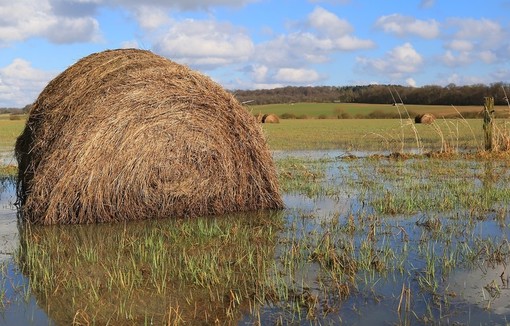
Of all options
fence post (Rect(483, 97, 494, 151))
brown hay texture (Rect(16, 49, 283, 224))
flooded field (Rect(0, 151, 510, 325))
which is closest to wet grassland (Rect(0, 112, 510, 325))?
flooded field (Rect(0, 151, 510, 325))

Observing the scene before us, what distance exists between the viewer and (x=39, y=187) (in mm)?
7863

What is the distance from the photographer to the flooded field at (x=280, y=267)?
433 cm

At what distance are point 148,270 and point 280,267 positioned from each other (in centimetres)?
131

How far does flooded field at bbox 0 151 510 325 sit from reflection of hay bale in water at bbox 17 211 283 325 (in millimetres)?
18

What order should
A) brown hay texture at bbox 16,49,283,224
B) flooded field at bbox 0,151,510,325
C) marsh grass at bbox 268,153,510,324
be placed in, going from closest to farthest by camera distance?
flooded field at bbox 0,151,510,325
marsh grass at bbox 268,153,510,324
brown hay texture at bbox 16,49,283,224

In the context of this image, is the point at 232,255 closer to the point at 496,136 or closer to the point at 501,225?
the point at 501,225

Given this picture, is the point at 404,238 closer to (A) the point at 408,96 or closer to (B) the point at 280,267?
(B) the point at 280,267

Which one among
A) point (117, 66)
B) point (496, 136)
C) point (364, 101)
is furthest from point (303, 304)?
point (364, 101)

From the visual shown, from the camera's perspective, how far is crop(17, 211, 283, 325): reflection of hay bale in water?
4.38 m

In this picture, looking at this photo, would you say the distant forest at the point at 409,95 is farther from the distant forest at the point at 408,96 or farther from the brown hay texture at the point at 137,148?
the brown hay texture at the point at 137,148

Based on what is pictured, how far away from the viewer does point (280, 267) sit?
5.52 m

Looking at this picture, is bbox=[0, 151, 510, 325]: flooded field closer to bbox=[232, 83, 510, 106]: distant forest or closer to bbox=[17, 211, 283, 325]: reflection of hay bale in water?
bbox=[17, 211, 283, 325]: reflection of hay bale in water

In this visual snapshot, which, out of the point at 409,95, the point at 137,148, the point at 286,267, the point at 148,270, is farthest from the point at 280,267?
the point at 409,95

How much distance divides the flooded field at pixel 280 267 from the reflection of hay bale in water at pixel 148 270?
0.06 ft
